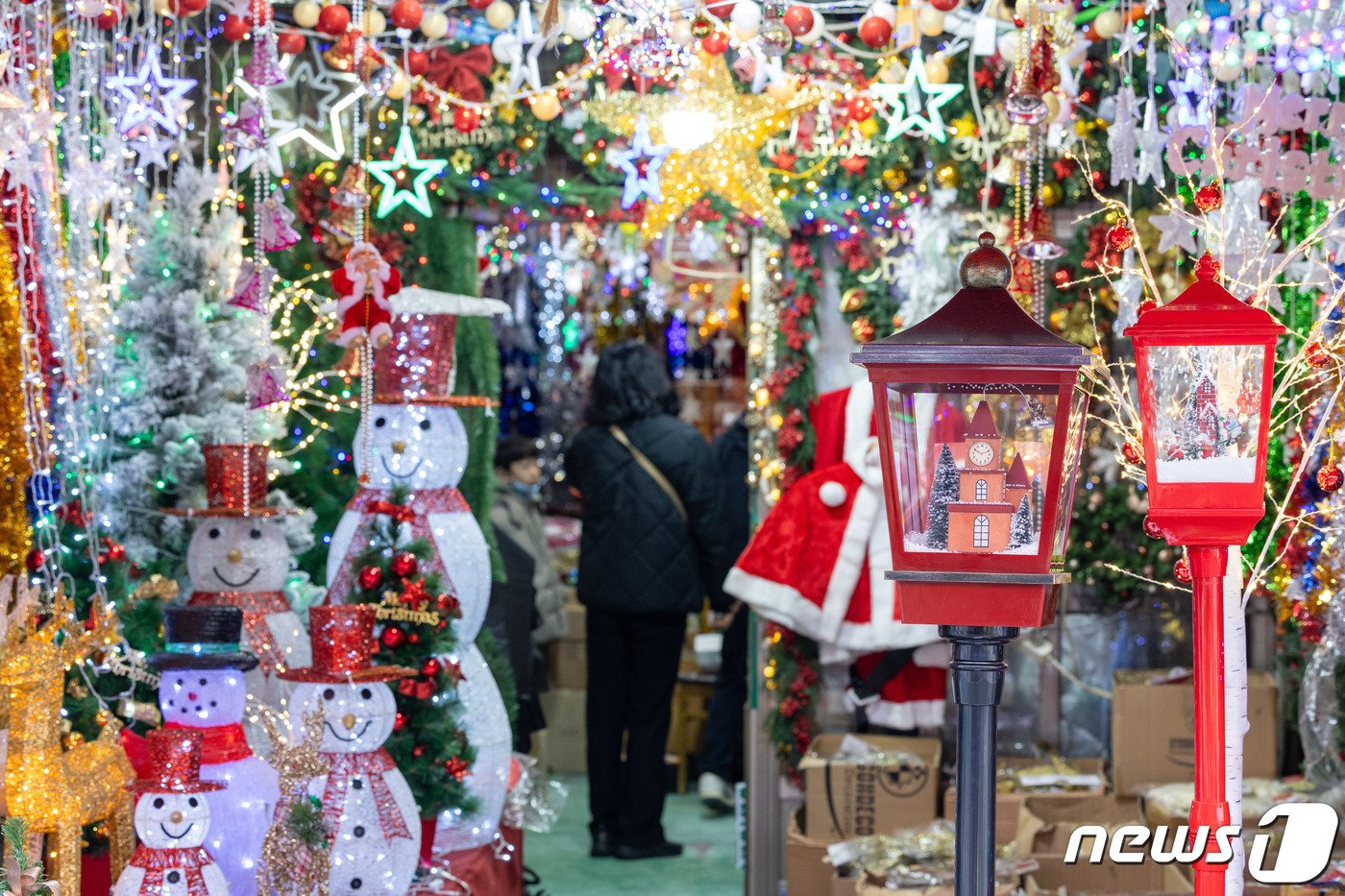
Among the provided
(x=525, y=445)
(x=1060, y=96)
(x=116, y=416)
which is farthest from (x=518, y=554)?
(x=1060, y=96)

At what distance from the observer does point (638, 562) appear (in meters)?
6.90

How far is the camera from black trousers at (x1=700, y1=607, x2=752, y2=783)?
295 inches

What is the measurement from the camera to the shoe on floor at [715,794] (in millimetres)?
7836

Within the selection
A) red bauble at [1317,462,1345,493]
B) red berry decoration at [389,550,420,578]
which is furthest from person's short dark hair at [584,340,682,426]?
red bauble at [1317,462,1345,493]

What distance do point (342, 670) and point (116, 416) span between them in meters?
1.46

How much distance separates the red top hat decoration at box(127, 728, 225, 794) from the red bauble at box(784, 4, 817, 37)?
7.80 feet

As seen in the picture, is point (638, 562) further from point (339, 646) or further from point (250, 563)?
point (339, 646)

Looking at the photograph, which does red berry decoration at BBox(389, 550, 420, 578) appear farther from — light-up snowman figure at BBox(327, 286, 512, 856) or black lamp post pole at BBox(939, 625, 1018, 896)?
black lamp post pole at BBox(939, 625, 1018, 896)

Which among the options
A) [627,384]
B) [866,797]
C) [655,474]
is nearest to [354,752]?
[866,797]

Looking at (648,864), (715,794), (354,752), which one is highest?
(354,752)

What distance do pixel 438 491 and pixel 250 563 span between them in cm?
60

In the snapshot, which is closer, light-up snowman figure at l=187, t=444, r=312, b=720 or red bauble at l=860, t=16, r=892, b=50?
red bauble at l=860, t=16, r=892, b=50

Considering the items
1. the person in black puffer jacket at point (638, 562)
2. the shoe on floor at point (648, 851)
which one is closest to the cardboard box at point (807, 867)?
the person in black puffer jacket at point (638, 562)

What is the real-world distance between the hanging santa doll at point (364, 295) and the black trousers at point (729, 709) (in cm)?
303
